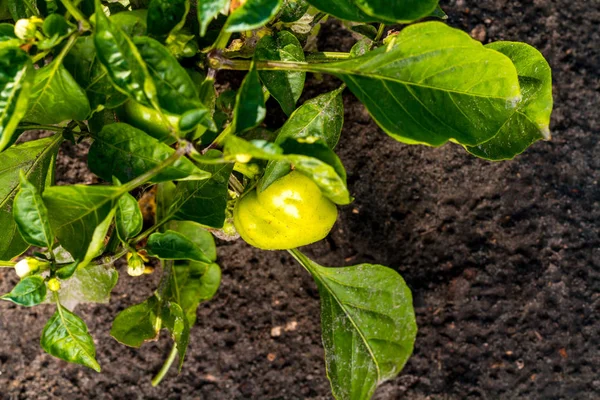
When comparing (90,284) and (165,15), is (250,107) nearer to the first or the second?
A: (165,15)

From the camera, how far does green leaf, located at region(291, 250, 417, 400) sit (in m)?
0.95

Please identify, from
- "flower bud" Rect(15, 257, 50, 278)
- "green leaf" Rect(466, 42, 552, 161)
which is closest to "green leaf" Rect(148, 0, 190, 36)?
A: "flower bud" Rect(15, 257, 50, 278)

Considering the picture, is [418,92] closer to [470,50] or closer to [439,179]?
[470,50]

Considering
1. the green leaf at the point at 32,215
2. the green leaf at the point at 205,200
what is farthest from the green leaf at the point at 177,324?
the green leaf at the point at 32,215

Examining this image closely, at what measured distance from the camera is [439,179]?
3.92 feet

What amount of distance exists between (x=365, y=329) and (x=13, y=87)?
0.61 meters

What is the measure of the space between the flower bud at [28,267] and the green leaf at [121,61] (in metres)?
0.22

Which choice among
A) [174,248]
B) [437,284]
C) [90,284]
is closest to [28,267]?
[174,248]

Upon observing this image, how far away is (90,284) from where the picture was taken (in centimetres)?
104

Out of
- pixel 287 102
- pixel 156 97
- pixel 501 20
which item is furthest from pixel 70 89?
pixel 501 20

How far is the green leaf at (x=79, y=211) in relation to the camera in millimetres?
617

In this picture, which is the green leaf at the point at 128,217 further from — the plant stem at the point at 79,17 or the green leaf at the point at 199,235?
the green leaf at the point at 199,235

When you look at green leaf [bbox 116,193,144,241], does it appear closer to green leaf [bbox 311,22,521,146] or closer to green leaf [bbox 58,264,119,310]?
green leaf [bbox 311,22,521,146]

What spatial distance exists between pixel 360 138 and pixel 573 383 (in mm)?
617
